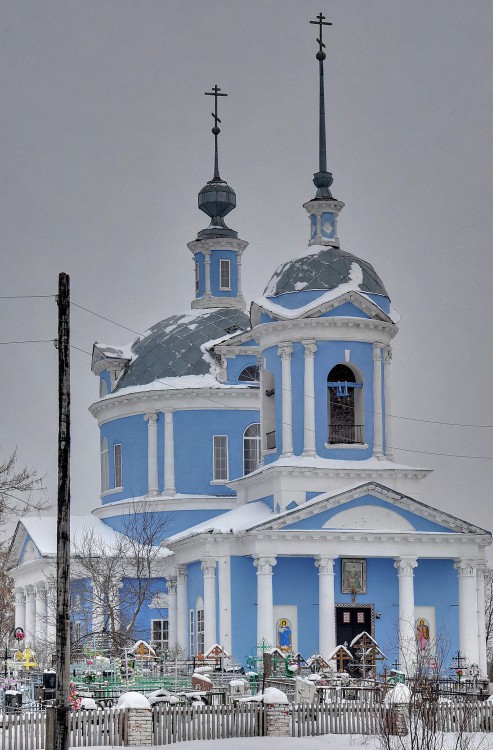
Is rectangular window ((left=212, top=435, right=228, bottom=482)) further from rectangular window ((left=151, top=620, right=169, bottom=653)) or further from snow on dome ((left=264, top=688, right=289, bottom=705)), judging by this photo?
snow on dome ((left=264, top=688, right=289, bottom=705))

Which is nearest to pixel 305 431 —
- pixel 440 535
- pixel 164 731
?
pixel 440 535

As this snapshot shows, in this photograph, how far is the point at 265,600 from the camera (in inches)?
1823

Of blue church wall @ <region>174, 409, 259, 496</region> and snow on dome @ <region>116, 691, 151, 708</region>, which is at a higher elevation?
blue church wall @ <region>174, 409, 259, 496</region>

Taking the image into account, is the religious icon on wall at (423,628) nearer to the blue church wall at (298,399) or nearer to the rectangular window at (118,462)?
the blue church wall at (298,399)

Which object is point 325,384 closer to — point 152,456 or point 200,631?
point 200,631

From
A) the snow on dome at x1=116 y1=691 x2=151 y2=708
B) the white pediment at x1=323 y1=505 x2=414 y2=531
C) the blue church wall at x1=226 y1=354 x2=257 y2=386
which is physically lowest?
A: the snow on dome at x1=116 y1=691 x2=151 y2=708

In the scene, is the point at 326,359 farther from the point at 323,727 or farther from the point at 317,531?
the point at 323,727

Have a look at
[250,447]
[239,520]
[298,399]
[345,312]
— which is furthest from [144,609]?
[345,312]

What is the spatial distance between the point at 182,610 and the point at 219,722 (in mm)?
18736

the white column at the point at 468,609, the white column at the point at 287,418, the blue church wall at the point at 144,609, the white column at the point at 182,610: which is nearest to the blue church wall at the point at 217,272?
the blue church wall at the point at 144,609

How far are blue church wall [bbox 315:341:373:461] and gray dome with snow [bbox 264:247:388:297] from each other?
1.58m

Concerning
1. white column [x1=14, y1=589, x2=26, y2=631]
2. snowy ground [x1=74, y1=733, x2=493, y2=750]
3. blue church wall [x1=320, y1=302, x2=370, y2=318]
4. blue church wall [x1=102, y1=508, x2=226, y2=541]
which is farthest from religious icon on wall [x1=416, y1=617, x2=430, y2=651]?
white column [x1=14, y1=589, x2=26, y2=631]

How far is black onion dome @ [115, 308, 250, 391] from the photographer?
60156 millimetres

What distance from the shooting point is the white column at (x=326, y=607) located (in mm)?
46312
